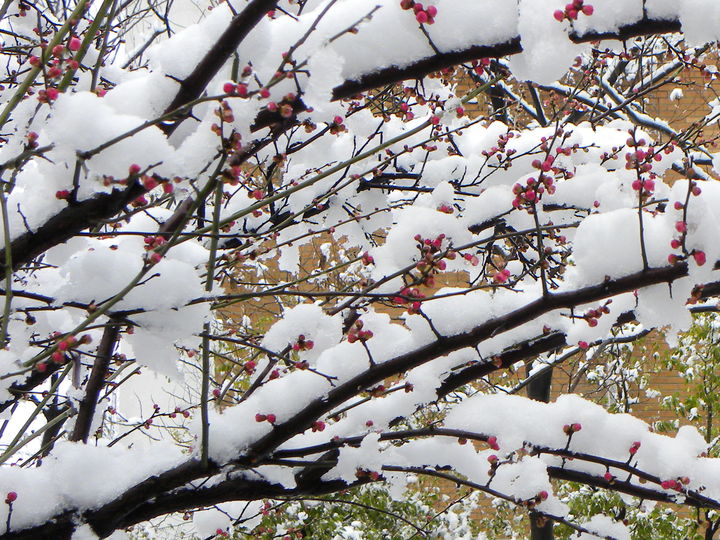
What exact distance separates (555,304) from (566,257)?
7.86 feet

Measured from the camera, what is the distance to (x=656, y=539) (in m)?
6.34

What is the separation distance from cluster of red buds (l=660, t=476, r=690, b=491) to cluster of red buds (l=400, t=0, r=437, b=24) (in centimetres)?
153

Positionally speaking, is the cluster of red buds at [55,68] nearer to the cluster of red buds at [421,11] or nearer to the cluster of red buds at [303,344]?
the cluster of red buds at [421,11]

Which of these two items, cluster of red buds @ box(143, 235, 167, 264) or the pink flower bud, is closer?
cluster of red buds @ box(143, 235, 167, 264)

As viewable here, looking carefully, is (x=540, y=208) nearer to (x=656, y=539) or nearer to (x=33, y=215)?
(x=33, y=215)

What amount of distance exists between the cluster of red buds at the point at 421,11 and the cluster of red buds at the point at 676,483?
5.02 ft

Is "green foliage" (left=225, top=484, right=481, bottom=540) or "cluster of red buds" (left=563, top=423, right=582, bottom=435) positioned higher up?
"green foliage" (left=225, top=484, right=481, bottom=540)

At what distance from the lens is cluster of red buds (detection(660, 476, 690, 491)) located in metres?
2.35

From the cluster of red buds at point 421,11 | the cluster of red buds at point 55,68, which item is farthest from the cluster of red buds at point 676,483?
the cluster of red buds at point 55,68

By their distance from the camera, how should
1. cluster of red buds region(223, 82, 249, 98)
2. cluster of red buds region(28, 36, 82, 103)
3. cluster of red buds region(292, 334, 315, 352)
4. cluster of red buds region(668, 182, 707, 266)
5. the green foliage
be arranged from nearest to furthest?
1. cluster of red buds region(223, 82, 249, 98)
2. cluster of red buds region(28, 36, 82, 103)
3. cluster of red buds region(668, 182, 707, 266)
4. cluster of red buds region(292, 334, 315, 352)
5. the green foliage

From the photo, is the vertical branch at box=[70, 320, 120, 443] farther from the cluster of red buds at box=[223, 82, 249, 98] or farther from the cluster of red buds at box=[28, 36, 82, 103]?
the cluster of red buds at box=[223, 82, 249, 98]

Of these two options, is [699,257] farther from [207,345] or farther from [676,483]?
[207,345]

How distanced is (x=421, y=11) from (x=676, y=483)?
1.59 metres

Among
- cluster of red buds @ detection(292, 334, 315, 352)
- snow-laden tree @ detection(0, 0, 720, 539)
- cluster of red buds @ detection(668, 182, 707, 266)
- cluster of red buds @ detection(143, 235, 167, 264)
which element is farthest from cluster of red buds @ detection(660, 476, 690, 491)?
cluster of red buds @ detection(143, 235, 167, 264)
